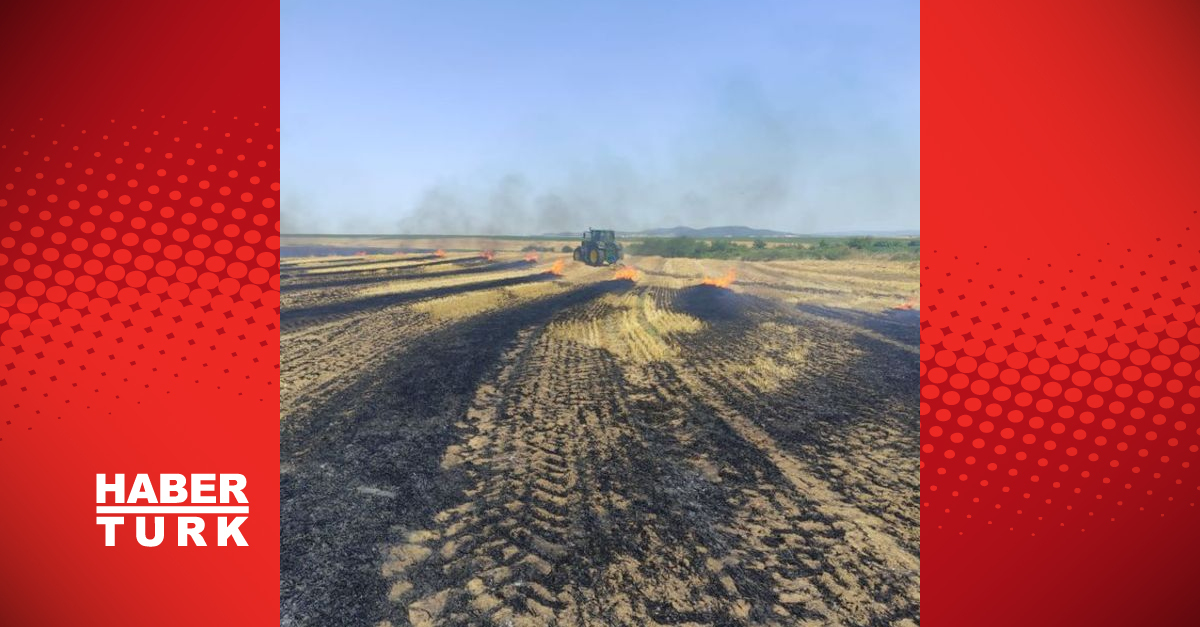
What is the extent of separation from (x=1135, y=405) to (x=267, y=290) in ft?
24.6

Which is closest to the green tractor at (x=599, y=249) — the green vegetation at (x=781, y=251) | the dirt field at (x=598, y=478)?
the green vegetation at (x=781, y=251)

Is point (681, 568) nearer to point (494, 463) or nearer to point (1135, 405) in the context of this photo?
point (494, 463)

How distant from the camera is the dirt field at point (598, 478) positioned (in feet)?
11.7

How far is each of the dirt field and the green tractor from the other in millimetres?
18638

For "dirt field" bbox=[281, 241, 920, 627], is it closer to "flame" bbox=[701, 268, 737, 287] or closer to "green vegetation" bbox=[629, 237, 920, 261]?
"flame" bbox=[701, 268, 737, 287]

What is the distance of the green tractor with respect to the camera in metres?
30.3

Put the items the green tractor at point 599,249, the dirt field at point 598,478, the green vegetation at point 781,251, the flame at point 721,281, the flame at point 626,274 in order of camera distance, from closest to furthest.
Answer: the dirt field at point 598,478, the flame at point 721,281, the flame at point 626,274, the green tractor at point 599,249, the green vegetation at point 781,251

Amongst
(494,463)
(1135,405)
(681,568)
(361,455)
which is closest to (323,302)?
(361,455)

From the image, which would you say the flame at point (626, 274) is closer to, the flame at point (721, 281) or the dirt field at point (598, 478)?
the flame at point (721, 281)

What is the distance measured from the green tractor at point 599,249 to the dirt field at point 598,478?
1864cm

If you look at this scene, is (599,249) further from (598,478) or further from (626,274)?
(598,478)

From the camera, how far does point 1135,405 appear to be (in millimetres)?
4117

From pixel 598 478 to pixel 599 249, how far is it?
25723 millimetres

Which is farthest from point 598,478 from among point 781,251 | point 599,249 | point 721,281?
point 781,251
